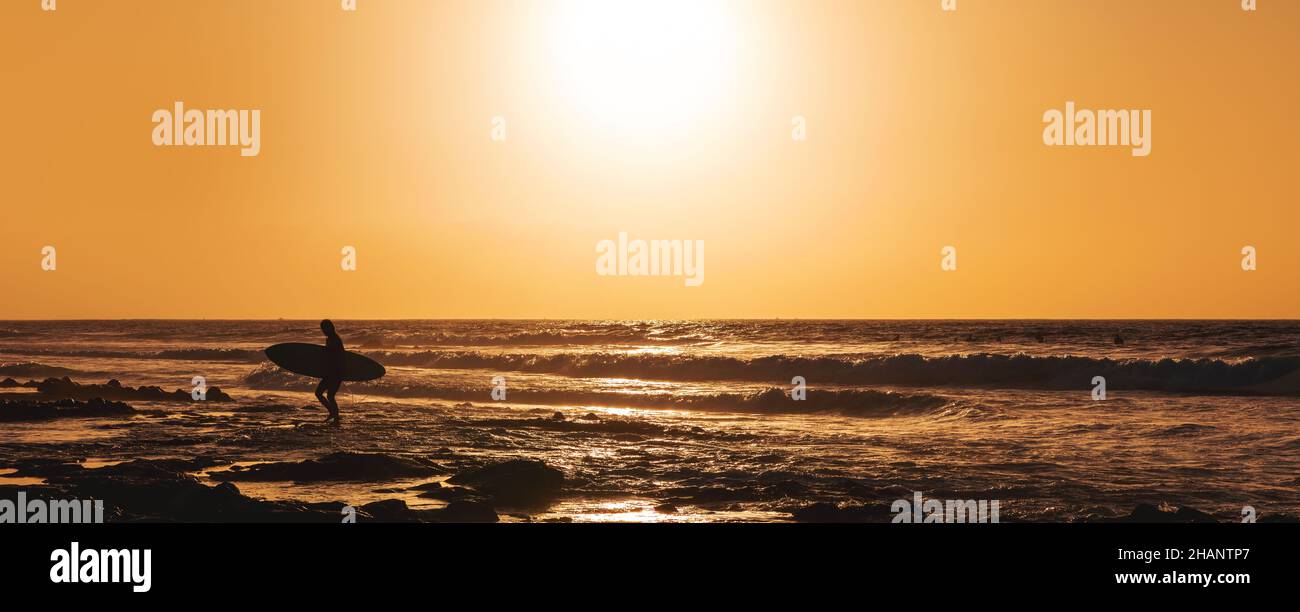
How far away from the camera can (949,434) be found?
22.1 meters

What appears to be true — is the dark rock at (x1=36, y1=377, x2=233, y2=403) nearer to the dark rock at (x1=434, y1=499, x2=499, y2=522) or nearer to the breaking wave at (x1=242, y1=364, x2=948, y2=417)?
the breaking wave at (x1=242, y1=364, x2=948, y2=417)

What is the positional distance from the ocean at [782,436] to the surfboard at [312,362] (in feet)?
3.99

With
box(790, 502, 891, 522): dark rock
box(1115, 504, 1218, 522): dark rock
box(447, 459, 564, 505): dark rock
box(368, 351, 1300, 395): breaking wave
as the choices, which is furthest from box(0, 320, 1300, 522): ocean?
box(1115, 504, 1218, 522): dark rock

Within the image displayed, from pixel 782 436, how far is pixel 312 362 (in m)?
11.5

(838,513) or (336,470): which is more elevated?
Result: (336,470)

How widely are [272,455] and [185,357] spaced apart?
52412mm

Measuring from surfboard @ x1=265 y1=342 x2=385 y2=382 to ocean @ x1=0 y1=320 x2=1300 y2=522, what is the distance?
1.22 meters

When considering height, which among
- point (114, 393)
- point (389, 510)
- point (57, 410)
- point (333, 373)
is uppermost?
point (333, 373)

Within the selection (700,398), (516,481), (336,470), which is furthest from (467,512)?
(700,398)

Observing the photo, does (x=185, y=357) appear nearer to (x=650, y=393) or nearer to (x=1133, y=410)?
(x=650, y=393)

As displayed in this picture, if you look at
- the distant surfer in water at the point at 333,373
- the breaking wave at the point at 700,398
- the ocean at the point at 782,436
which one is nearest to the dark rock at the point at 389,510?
the ocean at the point at 782,436

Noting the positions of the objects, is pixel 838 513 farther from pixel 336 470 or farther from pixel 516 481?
pixel 336 470

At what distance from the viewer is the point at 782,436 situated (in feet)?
71.6
